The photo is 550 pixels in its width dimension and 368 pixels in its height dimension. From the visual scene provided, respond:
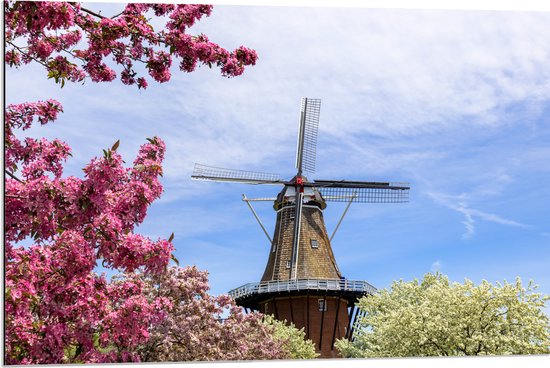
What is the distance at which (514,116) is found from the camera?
14781mm

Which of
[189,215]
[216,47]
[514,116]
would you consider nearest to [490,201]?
[514,116]

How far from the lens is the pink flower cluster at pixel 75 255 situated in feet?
19.4

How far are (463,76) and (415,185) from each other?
2.74 metres

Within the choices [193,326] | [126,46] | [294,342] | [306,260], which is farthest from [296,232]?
[126,46]

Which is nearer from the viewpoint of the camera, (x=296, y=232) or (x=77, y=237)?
(x=77, y=237)

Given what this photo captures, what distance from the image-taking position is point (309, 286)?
1184 inches

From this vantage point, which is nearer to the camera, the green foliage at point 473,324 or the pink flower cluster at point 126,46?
the pink flower cluster at point 126,46

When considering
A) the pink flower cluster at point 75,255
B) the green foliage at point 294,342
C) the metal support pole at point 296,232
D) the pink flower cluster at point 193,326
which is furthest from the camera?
the metal support pole at point 296,232

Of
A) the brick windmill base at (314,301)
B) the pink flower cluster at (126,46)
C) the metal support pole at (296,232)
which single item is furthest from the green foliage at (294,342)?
the pink flower cluster at (126,46)

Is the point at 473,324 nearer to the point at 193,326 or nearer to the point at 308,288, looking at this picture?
the point at 193,326

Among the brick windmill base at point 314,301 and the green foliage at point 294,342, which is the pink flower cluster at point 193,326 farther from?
the brick windmill base at point 314,301

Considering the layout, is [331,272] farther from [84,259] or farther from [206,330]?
[84,259]

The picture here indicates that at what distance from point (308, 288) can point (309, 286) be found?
0.14 metres

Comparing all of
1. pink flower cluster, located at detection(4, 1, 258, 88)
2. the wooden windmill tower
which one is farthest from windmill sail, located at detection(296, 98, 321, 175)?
pink flower cluster, located at detection(4, 1, 258, 88)
